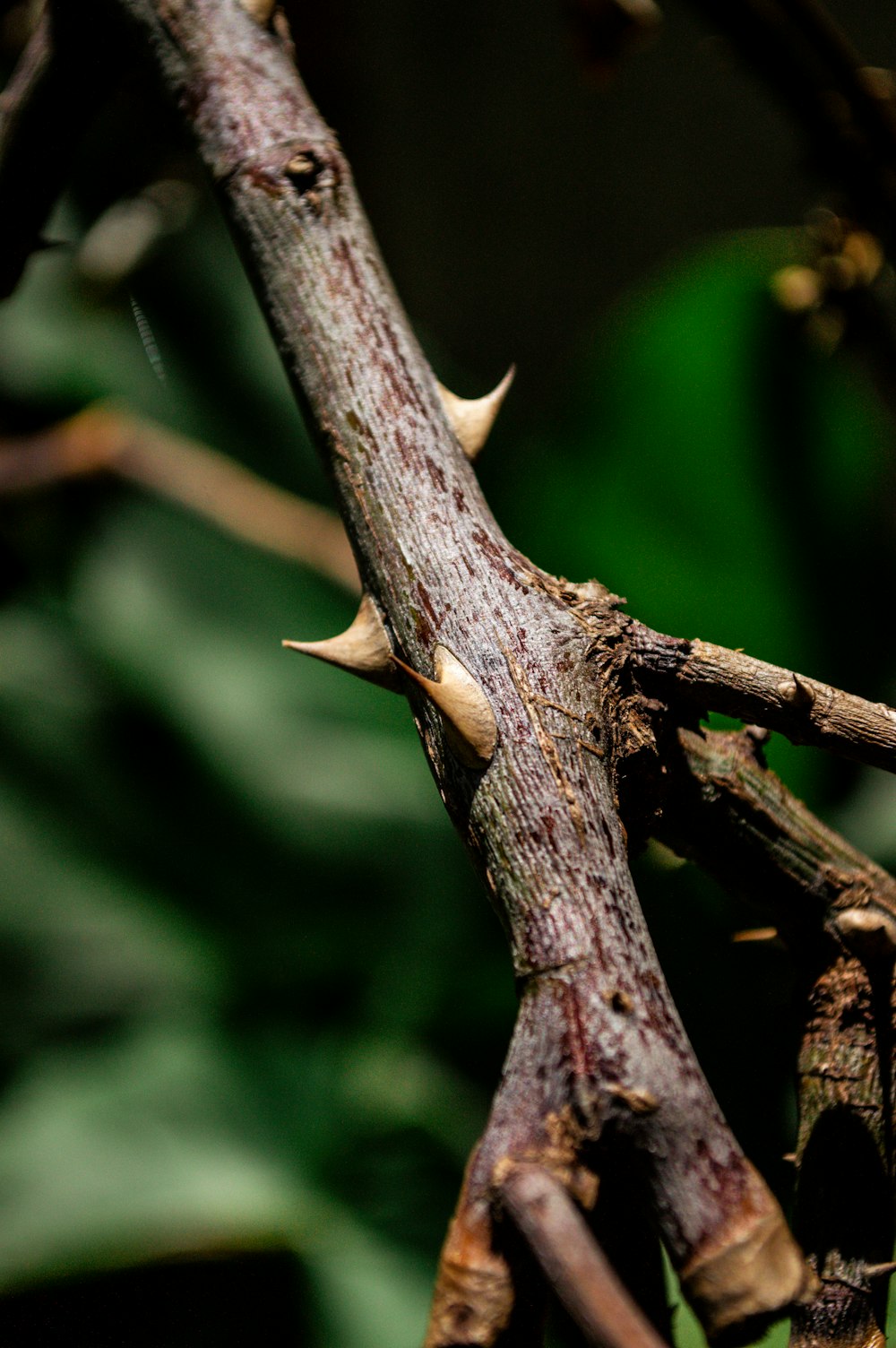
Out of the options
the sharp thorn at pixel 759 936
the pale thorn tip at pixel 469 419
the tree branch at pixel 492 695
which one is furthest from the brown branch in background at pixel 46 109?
the sharp thorn at pixel 759 936

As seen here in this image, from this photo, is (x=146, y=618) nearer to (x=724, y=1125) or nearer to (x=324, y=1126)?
(x=324, y=1126)

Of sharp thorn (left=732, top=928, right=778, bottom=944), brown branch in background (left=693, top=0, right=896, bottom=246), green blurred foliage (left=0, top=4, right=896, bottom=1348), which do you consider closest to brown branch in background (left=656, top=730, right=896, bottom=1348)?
sharp thorn (left=732, top=928, right=778, bottom=944)

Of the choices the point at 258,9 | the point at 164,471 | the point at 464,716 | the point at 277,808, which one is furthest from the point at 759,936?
the point at 164,471

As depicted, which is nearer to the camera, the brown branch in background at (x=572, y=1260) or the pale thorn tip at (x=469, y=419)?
the brown branch in background at (x=572, y=1260)

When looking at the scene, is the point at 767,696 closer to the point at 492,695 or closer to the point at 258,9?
the point at 492,695

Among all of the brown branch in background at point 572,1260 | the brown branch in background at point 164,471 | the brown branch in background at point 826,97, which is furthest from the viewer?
the brown branch in background at point 164,471

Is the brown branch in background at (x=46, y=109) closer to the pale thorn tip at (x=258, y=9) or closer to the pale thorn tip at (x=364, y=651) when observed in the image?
the pale thorn tip at (x=258, y=9)
